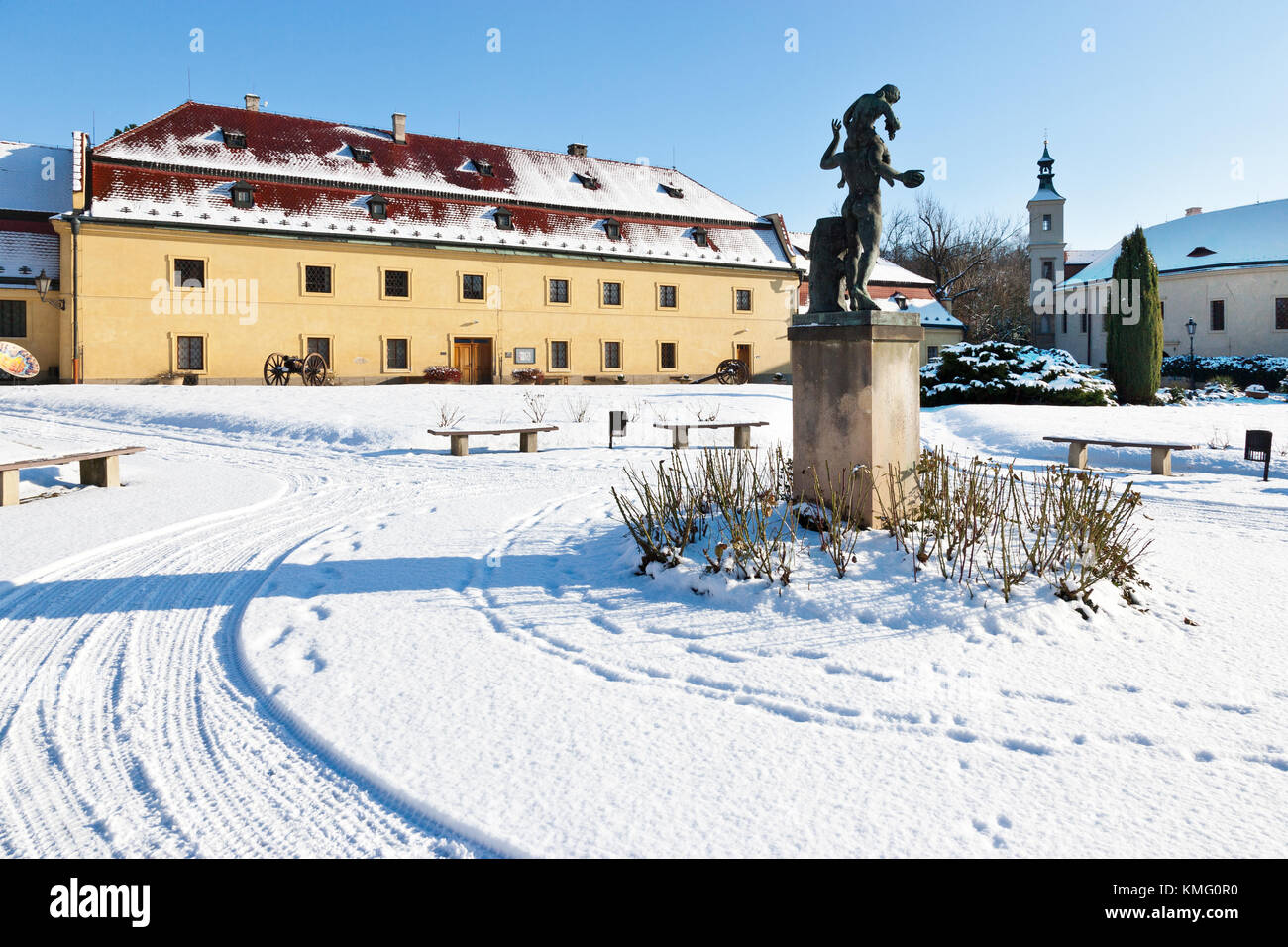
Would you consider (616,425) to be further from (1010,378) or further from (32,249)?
(32,249)

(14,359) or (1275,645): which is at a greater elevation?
(14,359)

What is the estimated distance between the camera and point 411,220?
33.6 meters

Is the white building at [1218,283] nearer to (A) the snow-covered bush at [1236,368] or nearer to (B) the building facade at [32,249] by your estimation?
(A) the snow-covered bush at [1236,368]

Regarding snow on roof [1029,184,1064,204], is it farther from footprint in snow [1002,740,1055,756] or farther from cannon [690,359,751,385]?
footprint in snow [1002,740,1055,756]

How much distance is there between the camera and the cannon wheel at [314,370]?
97.2ft

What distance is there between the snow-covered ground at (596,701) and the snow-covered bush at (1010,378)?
20.3 metres

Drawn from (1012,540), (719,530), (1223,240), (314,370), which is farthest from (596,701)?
(1223,240)

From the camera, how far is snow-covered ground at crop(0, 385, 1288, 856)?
2969 millimetres

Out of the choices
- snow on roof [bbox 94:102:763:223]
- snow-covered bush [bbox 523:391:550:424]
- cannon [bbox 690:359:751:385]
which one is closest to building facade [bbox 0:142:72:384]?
snow on roof [bbox 94:102:763:223]

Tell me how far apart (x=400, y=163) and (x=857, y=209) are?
105ft

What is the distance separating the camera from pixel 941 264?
6344 cm

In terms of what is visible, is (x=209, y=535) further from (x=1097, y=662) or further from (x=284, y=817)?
(x=1097, y=662)
